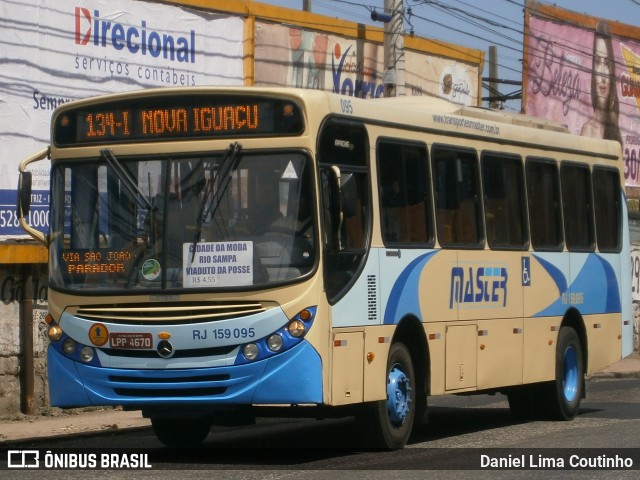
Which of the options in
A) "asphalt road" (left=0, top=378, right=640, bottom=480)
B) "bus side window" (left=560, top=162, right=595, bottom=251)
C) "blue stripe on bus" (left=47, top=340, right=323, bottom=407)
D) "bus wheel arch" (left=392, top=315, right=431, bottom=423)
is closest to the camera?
"asphalt road" (left=0, top=378, right=640, bottom=480)

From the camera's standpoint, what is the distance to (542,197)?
1588 cm

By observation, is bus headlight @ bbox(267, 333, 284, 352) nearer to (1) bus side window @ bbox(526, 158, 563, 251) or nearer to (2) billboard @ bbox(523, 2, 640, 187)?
(1) bus side window @ bbox(526, 158, 563, 251)

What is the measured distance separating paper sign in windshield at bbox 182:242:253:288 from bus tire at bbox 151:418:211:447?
226 centimetres

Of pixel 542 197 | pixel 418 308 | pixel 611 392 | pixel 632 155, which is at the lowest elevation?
pixel 611 392

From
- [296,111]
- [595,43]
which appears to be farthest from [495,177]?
[595,43]

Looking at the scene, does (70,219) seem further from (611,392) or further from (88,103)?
(611,392)

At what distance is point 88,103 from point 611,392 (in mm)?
10909

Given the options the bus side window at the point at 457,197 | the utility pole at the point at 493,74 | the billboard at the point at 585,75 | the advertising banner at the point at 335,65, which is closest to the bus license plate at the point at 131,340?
the bus side window at the point at 457,197

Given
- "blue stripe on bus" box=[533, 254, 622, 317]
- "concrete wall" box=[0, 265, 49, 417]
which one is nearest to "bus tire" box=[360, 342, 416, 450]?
"blue stripe on bus" box=[533, 254, 622, 317]

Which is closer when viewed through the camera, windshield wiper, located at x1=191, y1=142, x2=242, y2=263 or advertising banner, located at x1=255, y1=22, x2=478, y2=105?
windshield wiper, located at x1=191, y1=142, x2=242, y2=263

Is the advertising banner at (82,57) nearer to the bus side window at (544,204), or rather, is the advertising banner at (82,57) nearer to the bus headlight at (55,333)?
the bus headlight at (55,333)

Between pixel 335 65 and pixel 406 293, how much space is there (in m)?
12.1

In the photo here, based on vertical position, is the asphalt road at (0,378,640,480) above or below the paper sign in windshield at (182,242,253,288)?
below

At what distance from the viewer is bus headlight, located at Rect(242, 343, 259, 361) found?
11414 millimetres
